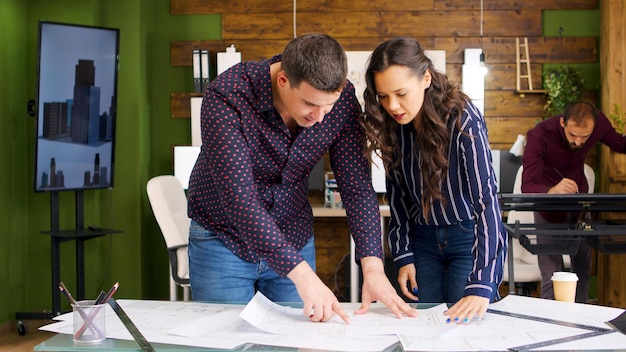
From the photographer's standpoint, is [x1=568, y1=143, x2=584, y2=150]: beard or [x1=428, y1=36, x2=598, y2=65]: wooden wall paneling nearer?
[x1=568, y1=143, x2=584, y2=150]: beard

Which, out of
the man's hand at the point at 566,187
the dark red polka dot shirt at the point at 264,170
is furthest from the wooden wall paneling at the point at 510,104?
the dark red polka dot shirt at the point at 264,170

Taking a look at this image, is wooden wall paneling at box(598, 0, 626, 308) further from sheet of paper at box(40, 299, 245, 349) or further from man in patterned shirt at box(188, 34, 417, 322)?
sheet of paper at box(40, 299, 245, 349)

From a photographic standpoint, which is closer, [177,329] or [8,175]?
[177,329]

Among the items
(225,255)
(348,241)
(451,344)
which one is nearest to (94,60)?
(348,241)

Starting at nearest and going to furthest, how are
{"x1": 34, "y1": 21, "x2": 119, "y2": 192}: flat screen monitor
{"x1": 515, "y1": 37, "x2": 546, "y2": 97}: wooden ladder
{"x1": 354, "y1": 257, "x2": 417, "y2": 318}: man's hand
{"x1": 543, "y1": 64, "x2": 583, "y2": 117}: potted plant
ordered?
1. {"x1": 354, "y1": 257, "x2": 417, "y2": 318}: man's hand
2. {"x1": 34, "y1": 21, "x2": 119, "y2": 192}: flat screen monitor
3. {"x1": 543, "y1": 64, "x2": 583, "y2": 117}: potted plant
4. {"x1": 515, "y1": 37, "x2": 546, "y2": 97}: wooden ladder

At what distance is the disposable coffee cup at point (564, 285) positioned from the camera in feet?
6.32

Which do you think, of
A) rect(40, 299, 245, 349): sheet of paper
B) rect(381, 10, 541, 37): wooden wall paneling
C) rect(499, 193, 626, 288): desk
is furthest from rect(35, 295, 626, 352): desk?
rect(381, 10, 541, 37): wooden wall paneling

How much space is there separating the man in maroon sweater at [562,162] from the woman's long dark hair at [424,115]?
2308mm

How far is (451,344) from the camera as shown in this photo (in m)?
1.58

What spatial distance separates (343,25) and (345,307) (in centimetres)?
395

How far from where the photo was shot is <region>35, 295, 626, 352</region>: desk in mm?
1575

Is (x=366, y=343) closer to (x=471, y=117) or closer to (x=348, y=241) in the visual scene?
(x=471, y=117)

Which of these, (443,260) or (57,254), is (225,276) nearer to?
(443,260)

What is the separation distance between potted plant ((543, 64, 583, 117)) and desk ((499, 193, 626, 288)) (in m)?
1.72
